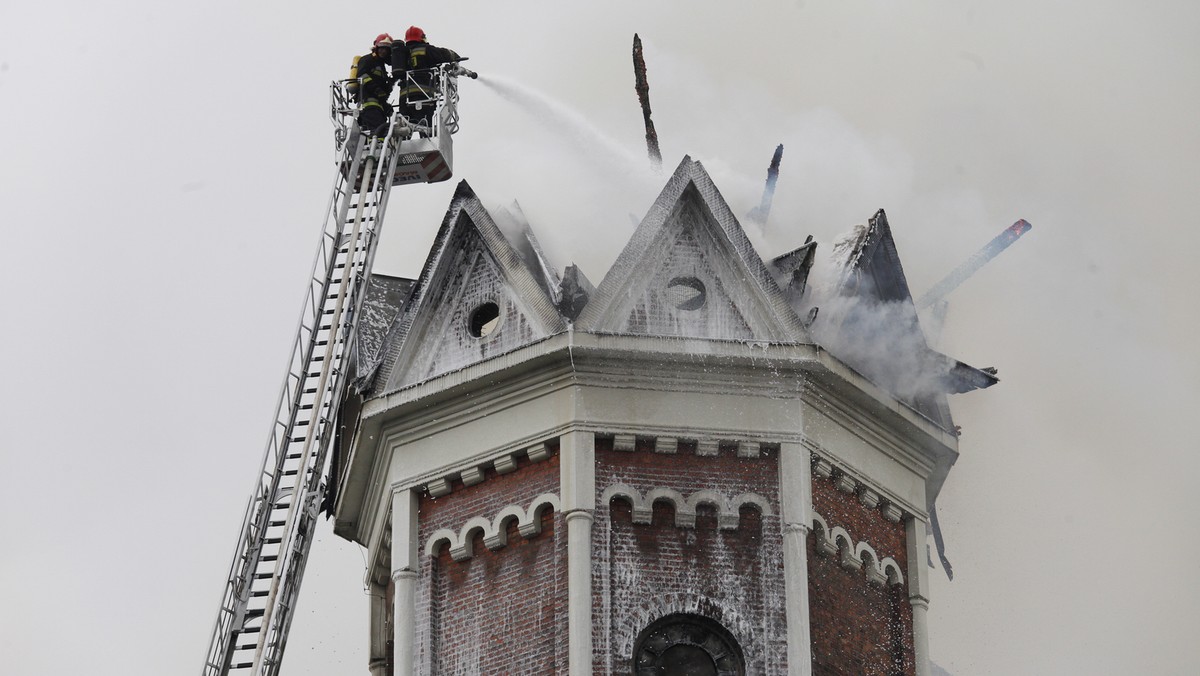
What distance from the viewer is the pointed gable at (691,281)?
4269 centimetres

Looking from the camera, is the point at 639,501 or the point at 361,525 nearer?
the point at 639,501

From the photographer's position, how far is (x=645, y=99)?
4675 cm

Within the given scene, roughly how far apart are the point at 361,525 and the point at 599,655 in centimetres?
621

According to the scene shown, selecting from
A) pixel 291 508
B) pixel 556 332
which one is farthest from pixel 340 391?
pixel 556 332

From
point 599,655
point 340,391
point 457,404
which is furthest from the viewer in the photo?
point 340,391

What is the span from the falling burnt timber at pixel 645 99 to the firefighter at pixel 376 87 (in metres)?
3.99

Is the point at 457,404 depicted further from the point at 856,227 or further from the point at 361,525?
the point at 856,227

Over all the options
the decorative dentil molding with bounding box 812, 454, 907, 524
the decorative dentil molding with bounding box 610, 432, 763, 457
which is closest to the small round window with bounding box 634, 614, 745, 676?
the decorative dentil molding with bounding box 610, 432, 763, 457

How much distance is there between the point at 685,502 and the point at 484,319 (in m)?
4.09

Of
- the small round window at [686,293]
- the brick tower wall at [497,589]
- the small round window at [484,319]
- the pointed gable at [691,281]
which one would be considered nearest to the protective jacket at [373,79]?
the small round window at [484,319]

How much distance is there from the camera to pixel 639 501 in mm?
41781

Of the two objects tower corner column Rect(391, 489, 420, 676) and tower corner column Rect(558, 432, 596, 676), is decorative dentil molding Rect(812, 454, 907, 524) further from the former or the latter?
tower corner column Rect(391, 489, 420, 676)

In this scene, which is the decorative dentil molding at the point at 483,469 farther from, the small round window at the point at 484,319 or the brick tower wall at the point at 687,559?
the small round window at the point at 484,319

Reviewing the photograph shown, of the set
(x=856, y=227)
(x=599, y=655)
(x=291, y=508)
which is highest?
(x=856, y=227)
